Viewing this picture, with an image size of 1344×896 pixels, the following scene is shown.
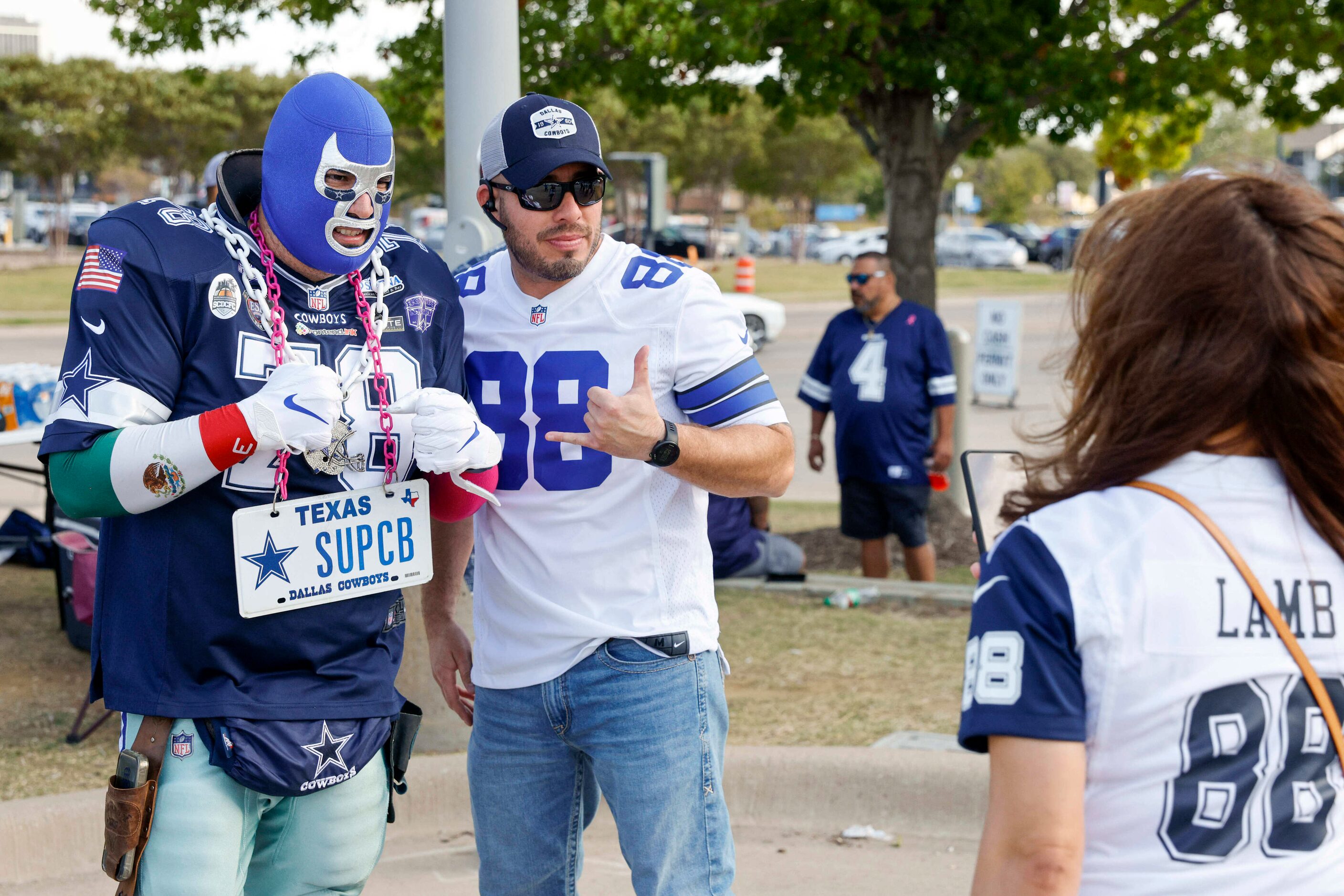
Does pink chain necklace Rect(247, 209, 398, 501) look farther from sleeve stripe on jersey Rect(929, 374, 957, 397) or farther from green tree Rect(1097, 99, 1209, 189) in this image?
green tree Rect(1097, 99, 1209, 189)

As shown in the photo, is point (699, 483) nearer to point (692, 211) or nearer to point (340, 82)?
point (340, 82)

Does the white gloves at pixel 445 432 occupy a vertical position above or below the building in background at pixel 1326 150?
below

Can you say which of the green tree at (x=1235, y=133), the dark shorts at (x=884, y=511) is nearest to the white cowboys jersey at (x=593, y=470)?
the dark shorts at (x=884, y=511)

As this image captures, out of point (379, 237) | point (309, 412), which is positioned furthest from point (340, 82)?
point (309, 412)

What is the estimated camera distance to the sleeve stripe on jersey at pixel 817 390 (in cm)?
790

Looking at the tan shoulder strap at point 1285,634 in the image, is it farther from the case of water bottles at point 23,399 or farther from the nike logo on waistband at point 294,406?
the case of water bottles at point 23,399

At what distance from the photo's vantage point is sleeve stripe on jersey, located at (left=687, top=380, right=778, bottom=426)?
267 centimetres

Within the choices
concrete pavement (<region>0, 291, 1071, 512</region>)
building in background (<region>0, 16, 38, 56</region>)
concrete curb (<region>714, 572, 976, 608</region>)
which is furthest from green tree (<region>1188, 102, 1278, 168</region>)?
building in background (<region>0, 16, 38, 56</region>)

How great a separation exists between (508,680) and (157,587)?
0.68 m

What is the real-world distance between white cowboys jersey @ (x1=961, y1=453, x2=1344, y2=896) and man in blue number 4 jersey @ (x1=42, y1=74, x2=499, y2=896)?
123 centimetres

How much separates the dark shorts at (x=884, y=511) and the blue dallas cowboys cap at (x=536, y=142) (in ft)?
16.3

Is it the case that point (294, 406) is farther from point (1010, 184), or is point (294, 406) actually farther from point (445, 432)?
point (1010, 184)

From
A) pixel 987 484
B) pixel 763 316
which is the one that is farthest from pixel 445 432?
pixel 763 316

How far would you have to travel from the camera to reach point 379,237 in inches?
103
